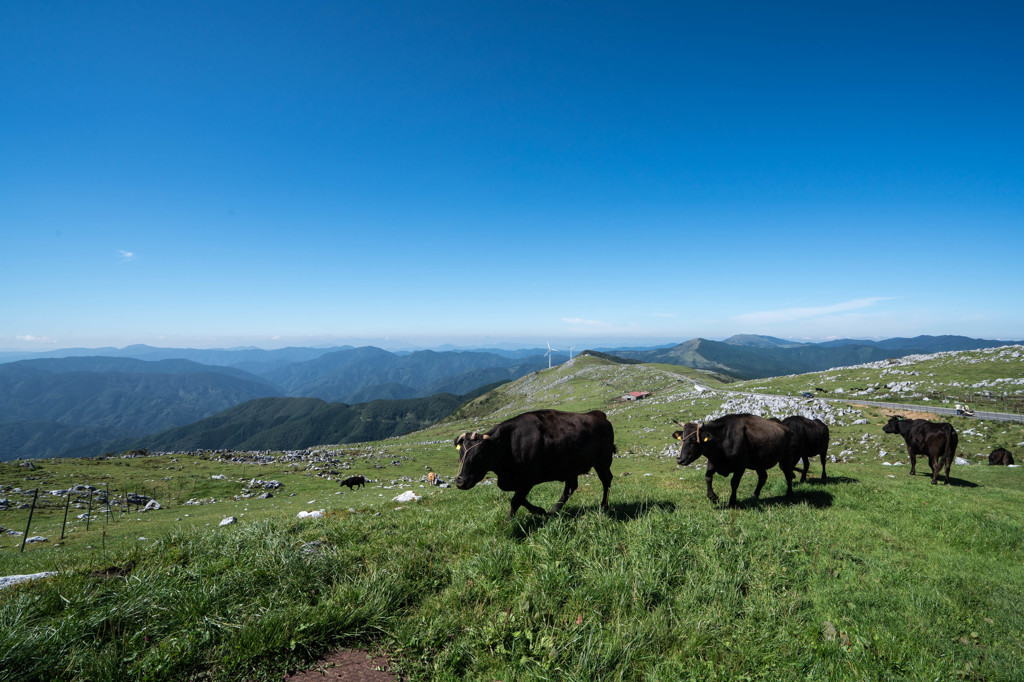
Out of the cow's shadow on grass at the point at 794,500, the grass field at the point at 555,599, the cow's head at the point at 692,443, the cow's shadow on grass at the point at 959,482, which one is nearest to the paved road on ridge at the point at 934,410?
the cow's shadow on grass at the point at 959,482

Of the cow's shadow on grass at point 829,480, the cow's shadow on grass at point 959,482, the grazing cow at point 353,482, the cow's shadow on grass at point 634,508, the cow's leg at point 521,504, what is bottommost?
the grazing cow at point 353,482

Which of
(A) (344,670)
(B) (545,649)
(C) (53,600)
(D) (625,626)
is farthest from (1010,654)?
(C) (53,600)

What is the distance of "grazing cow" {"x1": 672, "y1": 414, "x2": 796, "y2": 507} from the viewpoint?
11.6 metres

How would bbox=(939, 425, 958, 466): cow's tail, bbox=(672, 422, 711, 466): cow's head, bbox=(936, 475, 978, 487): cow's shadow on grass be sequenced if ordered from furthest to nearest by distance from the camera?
bbox=(936, 475, 978, 487): cow's shadow on grass
bbox=(939, 425, 958, 466): cow's tail
bbox=(672, 422, 711, 466): cow's head

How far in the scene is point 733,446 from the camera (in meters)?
11.6

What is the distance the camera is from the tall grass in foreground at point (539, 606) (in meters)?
4.69

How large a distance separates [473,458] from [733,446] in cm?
798

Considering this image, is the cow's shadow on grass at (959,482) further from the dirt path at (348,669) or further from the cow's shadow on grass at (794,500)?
the dirt path at (348,669)

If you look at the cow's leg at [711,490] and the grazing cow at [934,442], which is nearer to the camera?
the cow's leg at [711,490]

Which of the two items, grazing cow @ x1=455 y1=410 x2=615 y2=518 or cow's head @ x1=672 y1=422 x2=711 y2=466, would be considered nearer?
grazing cow @ x1=455 y1=410 x2=615 y2=518

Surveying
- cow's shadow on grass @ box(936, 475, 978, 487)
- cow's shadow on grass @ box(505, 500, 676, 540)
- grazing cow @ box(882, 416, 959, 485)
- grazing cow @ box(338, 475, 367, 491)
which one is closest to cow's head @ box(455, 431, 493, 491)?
cow's shadow on grass @ box(505, 500, 676, 540)

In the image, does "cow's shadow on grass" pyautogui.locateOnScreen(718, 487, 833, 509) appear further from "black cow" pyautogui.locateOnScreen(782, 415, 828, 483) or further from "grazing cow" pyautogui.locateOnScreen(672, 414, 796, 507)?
"black cow" pyautogui.locateOnScreen(782, 415, 828, 483)

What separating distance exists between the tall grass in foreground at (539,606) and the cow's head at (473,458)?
113cm

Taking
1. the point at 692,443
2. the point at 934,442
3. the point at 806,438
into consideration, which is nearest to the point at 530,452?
the point at 692,443
